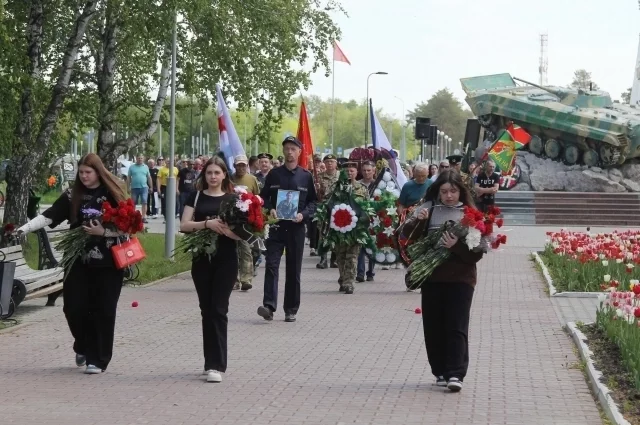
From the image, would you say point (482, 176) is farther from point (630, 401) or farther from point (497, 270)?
point (630, 401)

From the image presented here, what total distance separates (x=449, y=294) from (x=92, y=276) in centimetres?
272

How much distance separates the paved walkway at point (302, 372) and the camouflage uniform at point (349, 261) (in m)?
1.36

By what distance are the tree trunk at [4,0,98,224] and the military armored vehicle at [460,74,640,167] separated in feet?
82.2

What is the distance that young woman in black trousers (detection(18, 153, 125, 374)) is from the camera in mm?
10375

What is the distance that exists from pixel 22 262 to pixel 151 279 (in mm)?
4170

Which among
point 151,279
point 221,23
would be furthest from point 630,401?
point 221,23

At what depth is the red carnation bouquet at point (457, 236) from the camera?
9.61 meters

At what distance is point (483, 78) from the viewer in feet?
170

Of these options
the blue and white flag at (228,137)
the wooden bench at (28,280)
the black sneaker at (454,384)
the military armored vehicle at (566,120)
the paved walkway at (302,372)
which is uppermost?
the military armored vehicle at (566,120)

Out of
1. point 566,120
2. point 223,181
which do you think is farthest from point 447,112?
point 223,181

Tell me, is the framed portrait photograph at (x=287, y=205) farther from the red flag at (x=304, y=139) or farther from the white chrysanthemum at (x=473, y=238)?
the red flag at (x=304, y=139)

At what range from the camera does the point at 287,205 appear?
14109 millimetres

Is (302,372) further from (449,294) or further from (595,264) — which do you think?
(595,264)

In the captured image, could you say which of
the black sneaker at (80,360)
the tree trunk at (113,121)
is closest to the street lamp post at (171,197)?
the tree trunk at (113,121)
